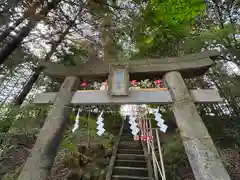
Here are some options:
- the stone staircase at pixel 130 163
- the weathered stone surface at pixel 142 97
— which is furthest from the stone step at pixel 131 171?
the weathered stone surface at pixel 142 97

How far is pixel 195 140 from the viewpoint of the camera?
1973mm

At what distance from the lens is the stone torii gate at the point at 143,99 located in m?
1.91

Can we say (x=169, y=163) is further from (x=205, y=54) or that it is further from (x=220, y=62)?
(x=220, y=62)

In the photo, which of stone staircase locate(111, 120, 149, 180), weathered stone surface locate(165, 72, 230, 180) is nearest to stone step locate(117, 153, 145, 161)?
stone staircase locate(111, 120, 149, 180)

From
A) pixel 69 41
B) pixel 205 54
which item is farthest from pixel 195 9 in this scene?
pixel 69 41

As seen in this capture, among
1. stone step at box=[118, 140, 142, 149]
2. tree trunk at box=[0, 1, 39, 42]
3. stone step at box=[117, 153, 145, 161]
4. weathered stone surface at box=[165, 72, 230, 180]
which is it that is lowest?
weathered stone surface at box=[165, 72, 230, 180]

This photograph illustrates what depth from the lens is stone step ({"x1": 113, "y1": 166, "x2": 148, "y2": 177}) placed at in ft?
13.4

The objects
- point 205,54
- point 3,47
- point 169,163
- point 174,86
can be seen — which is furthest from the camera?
point 169,163

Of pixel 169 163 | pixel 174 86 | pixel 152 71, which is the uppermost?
pixel 152 71

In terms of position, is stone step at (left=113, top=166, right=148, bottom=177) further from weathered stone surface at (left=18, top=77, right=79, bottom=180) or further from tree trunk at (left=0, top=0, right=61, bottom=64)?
tree trunk at (left=0, top=0, right=61, bottom=64)

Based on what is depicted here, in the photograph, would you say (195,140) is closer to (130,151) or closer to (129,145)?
(130,151)

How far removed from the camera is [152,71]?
9.19 ft

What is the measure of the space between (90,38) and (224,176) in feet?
14.3

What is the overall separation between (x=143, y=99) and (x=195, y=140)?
2.80ft
